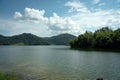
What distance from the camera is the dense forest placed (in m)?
134

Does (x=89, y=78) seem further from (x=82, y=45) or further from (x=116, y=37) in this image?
(x=82, y=45)

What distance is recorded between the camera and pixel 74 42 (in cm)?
19325

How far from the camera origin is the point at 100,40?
488 ft

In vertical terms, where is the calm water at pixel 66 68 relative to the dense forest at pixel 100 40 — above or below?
below

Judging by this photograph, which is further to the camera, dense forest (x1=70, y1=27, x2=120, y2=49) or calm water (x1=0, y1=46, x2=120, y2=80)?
dense forest (x1=70, y1=27, x2=120, y2=49)

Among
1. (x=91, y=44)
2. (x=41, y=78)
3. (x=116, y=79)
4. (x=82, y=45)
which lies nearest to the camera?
(x=116, y=79)

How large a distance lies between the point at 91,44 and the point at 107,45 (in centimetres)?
2484

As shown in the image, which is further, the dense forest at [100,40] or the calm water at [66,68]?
the dense forest at [100,40]

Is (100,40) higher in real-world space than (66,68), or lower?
higher

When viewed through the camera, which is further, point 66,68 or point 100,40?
point 100,40

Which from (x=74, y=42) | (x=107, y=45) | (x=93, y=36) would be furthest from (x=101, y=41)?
(x=74, y=42)

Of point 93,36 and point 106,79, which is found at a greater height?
point 93,36

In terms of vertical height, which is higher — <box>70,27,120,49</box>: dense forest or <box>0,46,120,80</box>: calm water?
<box>70,27,120,49</box>: dense forest

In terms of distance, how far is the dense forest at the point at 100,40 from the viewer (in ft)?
439
